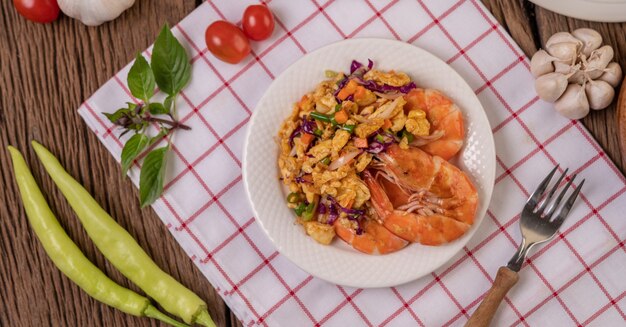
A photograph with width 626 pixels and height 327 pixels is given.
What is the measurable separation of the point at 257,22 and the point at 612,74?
1.37 metres

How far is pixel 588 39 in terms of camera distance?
9.12 feet

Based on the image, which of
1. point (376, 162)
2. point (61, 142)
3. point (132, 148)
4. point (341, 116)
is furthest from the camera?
point (61, 142)

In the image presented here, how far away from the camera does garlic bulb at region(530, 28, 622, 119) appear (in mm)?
2752

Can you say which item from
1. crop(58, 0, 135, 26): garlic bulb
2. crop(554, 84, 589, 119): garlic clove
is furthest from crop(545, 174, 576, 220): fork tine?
crop(58, 0, 135, 26): garlic bulb

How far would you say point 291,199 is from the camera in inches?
110

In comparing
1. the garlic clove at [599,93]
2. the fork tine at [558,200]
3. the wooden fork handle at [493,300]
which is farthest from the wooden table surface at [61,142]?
the garlic clove at [599,93]

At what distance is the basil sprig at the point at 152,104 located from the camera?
290cm

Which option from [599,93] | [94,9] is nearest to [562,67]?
[599,93]

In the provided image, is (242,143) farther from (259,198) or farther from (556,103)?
(556,103)

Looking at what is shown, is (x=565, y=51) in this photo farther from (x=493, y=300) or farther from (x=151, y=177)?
(x=151, y=177)

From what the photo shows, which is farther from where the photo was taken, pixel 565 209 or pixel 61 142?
pixel 61 142

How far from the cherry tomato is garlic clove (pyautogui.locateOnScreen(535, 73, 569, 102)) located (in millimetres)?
1068

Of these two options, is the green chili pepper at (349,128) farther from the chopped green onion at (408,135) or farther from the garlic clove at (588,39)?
the garlic clove at (588,39)

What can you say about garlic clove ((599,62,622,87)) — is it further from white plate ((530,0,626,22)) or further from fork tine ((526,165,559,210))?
fork tine ((526,165,559,210))
